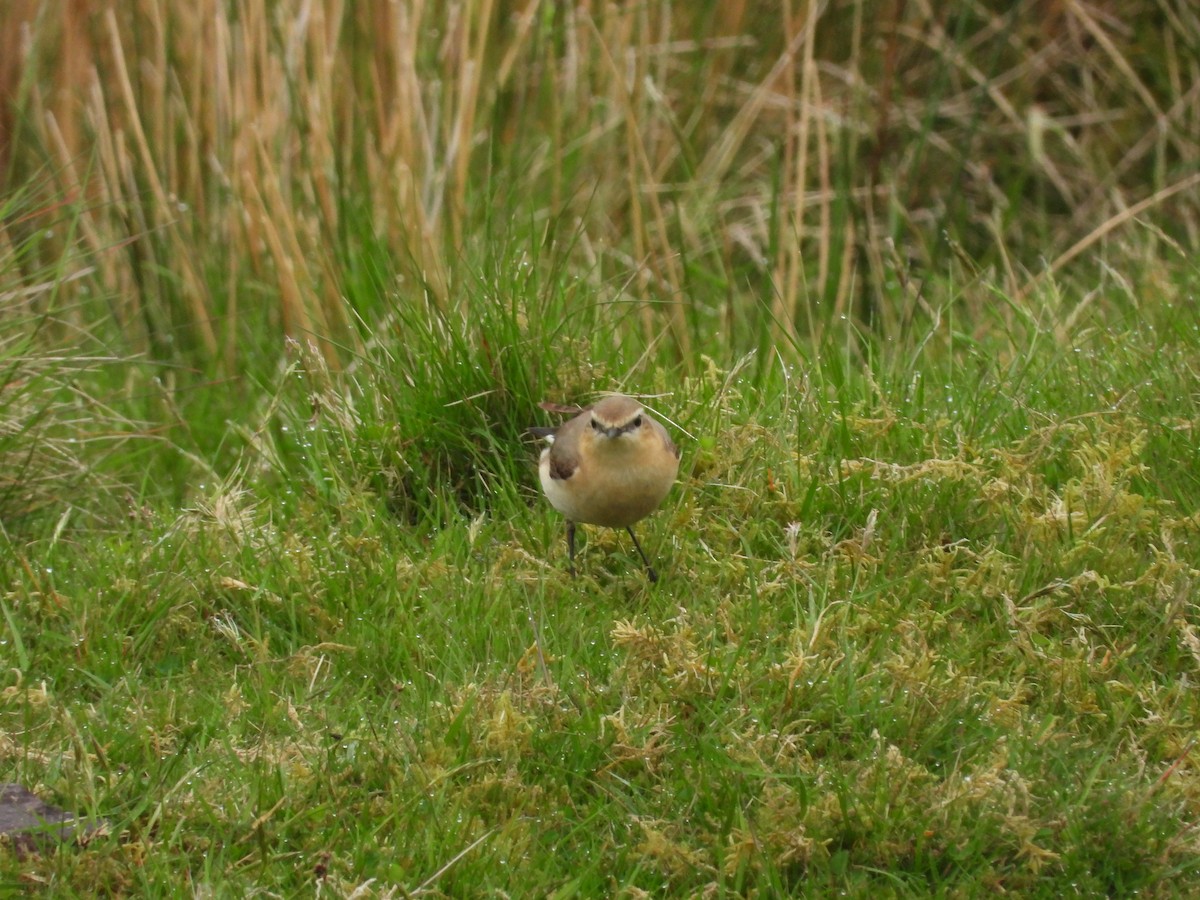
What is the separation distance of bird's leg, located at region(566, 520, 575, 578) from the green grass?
47 millimetres

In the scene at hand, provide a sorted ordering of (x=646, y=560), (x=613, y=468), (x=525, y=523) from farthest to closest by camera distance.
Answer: (x=525, y=523) → (x=646, y=560) → (x=613, y=468)

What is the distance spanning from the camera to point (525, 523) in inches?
174

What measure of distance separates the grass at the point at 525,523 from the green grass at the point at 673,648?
0.01 m

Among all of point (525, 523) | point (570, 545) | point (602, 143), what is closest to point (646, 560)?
point (570, 545)

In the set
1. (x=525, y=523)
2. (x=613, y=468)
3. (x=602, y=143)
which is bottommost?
(x=525, y=523)

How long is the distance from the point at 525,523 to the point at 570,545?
0.24 m

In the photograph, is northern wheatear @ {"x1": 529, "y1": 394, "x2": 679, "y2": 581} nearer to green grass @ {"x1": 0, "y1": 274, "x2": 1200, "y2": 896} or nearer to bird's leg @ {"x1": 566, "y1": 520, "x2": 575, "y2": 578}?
bird's leg @ {"x1": 566, "y1": 520, "x2": 575, "y2": 578}

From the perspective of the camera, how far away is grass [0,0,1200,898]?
3.14 meters

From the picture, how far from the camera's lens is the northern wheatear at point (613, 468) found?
13.0 feet

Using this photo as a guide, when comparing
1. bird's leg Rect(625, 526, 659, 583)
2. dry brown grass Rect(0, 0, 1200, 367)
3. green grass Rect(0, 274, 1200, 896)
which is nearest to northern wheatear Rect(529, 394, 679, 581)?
bird's leg Rect(625, 526, 659, 583)

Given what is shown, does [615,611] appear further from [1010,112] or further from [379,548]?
[1010,112]

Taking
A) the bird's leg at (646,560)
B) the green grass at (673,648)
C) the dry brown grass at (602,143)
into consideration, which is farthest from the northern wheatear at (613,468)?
the dry brown grass at (602,143)

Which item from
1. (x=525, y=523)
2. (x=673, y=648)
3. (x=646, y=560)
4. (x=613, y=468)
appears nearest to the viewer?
(x=673, y=648)

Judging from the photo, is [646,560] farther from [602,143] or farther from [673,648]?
[602,143]
